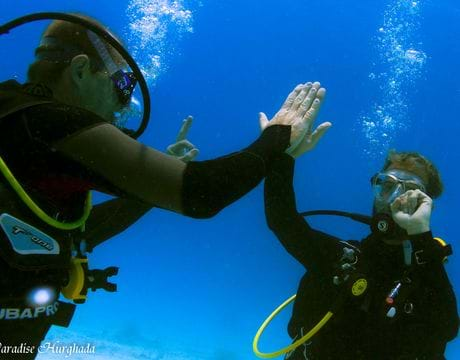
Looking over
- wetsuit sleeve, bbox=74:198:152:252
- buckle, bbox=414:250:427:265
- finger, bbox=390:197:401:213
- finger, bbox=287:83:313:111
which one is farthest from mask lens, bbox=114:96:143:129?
buckle, bbox=414:250:427:265

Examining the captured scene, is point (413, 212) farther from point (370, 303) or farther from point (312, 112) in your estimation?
point (312, 112)

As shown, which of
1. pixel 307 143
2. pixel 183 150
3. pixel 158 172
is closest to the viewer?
pixel 158 172

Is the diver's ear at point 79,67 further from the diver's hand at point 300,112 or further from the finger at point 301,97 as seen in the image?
the finger at point 301,97

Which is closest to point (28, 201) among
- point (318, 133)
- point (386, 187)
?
point (318, 133)

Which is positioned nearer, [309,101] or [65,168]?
[65,168]

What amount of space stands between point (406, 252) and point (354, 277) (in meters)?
0.52

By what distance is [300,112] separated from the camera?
221 centimetres

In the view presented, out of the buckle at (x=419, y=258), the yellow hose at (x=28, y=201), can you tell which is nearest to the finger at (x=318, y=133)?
the yellow hose at (x=28, y=201)

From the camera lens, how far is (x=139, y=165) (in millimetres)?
1635

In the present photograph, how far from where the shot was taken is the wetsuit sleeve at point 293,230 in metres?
3.01

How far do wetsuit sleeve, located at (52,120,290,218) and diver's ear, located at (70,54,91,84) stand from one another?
1.79 feet

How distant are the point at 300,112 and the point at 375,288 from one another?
6.50 feet

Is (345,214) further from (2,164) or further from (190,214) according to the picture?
(2,164)

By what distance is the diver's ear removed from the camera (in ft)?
6.70
